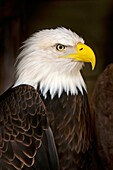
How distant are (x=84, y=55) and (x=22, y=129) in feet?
1.13

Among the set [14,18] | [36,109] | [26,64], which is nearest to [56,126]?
[36,109]

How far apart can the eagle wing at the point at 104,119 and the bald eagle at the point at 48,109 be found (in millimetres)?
95

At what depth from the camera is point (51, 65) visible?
2191 mm

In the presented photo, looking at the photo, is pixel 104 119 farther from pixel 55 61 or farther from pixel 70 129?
pixel 55 61

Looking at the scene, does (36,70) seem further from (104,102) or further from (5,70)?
(5,70)

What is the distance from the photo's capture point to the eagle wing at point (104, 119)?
2318mm

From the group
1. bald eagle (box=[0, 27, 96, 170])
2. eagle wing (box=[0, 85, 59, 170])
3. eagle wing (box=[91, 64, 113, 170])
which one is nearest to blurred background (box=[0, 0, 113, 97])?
eagle wing (box=[91, 64, 113, 170])

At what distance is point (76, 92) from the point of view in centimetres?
222

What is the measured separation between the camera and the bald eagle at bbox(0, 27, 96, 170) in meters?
2.08

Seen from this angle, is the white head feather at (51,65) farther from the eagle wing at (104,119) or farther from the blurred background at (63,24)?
the blurred background at (63,24)

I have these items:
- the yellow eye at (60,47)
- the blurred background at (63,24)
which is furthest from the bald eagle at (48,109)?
the blurred background at (63,24)

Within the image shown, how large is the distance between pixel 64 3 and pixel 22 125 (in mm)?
1488

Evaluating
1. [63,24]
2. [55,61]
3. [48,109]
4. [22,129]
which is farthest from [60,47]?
[63,24]

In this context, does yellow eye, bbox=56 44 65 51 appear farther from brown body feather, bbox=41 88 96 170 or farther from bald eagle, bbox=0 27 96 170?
Result: brown body feather, bbox=41 88 96 170
